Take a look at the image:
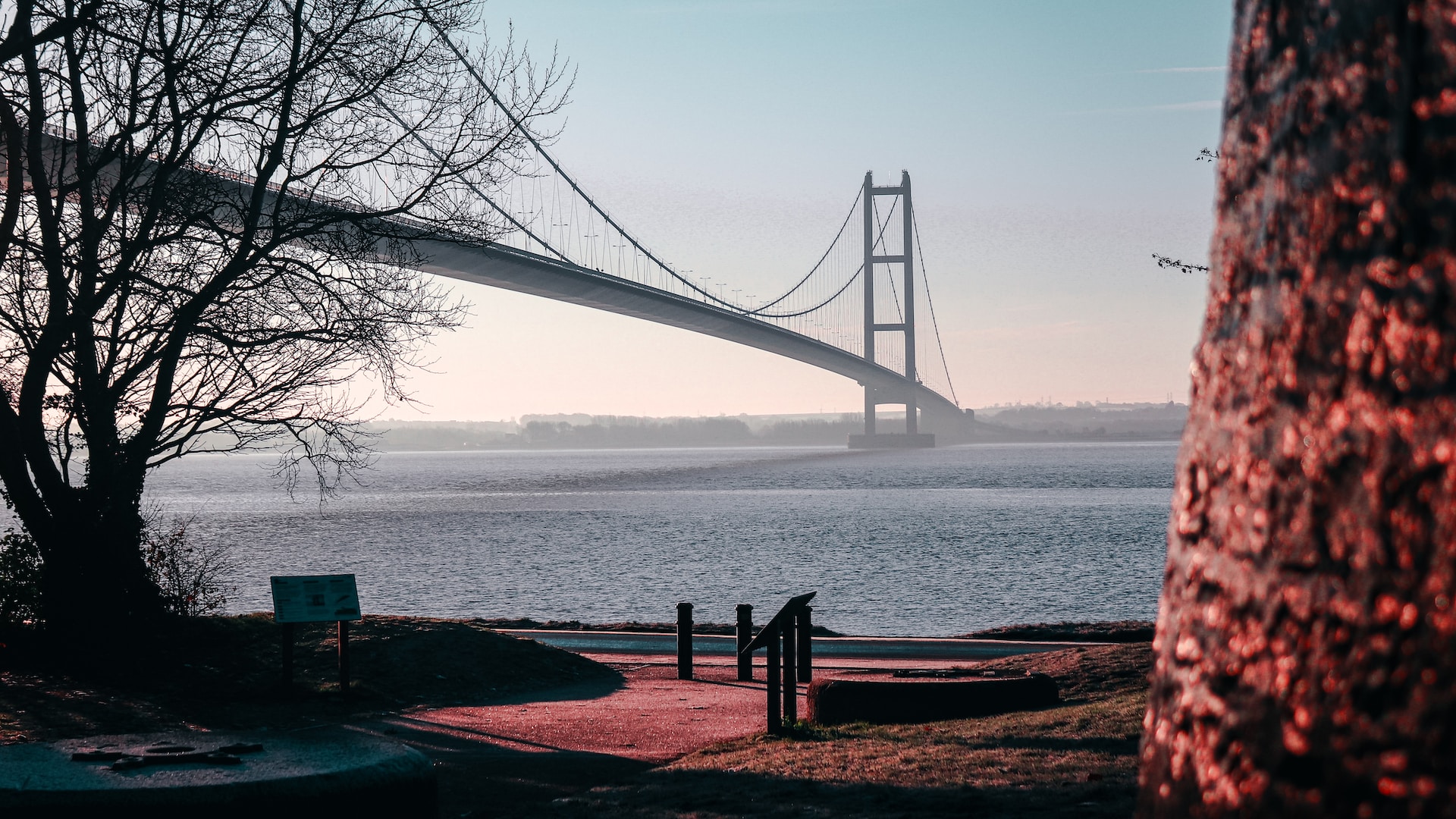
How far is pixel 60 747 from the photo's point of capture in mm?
4855

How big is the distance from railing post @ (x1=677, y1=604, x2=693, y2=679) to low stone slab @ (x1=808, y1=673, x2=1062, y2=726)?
9.49 feet

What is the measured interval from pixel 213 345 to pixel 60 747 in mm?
6855

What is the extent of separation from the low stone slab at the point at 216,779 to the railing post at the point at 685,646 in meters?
5.77

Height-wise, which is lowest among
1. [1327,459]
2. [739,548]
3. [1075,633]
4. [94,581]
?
[739,548]

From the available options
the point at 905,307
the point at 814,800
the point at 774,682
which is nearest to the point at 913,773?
the point at 814,800

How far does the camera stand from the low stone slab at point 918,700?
7730 millimetres

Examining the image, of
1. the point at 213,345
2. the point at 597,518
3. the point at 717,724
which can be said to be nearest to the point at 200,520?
the point at 597,518

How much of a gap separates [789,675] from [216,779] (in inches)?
164

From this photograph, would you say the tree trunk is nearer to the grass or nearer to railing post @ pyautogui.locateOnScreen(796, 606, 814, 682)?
railing post @ pyautogui.locateOnScreen(796, 606, 814, 682)

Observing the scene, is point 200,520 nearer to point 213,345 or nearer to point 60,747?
point 213,345

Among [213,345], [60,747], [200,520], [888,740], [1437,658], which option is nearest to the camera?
Answer: [1437,658]

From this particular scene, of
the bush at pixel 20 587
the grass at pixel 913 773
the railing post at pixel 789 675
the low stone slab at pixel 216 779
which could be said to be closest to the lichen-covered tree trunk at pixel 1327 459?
the low stone slab at pixel 216 779

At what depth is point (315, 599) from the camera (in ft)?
30.8

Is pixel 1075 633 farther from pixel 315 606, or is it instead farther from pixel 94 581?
pixel 94 581
